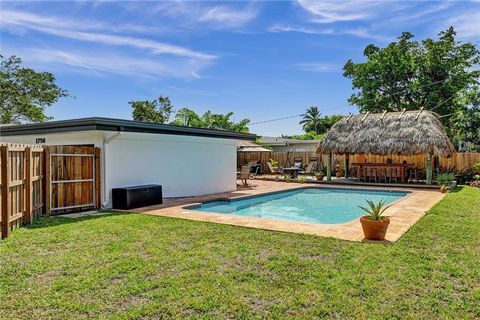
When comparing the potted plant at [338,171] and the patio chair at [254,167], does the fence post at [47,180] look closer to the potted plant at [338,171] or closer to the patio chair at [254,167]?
the patio chair at [254,167]

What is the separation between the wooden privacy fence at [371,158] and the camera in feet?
60.0

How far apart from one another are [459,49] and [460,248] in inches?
1069

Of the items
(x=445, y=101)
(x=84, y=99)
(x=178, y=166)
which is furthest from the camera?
(x=84, y=99)

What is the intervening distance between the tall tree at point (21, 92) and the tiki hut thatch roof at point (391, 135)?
25158mm

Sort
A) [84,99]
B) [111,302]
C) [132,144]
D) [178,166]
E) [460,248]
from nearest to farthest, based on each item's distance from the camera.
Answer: [111,302] → [460,248] → [132,144] → [178,166] → [84,99]

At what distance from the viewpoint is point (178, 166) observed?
1262 centimetres

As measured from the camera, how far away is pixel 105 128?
9.36m

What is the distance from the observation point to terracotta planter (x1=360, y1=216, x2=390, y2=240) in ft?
19.8

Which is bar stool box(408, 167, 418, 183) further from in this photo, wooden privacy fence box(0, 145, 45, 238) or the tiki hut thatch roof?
wooden privacy fence box(0, 145, 45, 238)

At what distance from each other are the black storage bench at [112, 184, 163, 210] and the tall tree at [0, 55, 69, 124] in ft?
79.3

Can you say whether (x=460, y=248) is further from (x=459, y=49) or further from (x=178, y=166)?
(x=459, y=49)

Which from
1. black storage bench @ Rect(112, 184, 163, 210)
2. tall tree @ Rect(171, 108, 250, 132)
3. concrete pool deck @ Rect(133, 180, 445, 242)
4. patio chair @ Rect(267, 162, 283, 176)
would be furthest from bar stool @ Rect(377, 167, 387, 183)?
tall tree @ Rect(171, 108, 250, 132)

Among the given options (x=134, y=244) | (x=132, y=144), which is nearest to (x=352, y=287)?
(x=134, y=244)

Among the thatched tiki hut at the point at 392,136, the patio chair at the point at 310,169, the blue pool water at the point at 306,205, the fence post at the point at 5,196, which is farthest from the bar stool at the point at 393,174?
the fence post at the point at 5,196
